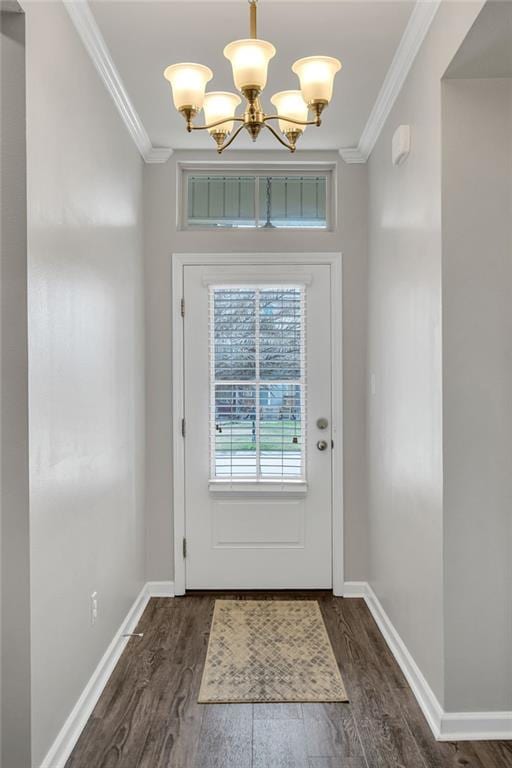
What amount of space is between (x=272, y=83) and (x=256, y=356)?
1.50m

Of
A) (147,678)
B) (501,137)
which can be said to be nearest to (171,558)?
(147,678)

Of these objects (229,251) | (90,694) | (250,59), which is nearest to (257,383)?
(229,251)

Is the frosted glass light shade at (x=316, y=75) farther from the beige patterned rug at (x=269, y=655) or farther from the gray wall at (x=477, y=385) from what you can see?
the beige patterned rug at (x=269, y=655)

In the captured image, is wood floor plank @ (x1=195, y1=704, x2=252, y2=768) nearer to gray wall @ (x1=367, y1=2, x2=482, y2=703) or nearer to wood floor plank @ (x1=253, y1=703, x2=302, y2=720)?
wood floor plank @ (x1=253, y1=703, x2=302, y2=720)

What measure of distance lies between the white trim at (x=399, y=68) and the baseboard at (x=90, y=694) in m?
2.87

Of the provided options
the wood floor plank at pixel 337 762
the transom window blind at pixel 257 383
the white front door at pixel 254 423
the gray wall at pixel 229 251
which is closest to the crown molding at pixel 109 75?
the gray wall at pixel 229 251

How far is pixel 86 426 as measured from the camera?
2348 millimetres

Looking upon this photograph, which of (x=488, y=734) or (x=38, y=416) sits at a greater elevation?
(x=38, y=416)

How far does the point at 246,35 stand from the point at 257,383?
73.5 inches

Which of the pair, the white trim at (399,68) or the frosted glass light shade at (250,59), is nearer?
the frosted glass light shade at (250,59)

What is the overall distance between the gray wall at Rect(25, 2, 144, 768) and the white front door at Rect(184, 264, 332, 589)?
593mm

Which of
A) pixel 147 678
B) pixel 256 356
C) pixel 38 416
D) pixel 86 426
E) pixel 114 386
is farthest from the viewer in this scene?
pixel 256 356

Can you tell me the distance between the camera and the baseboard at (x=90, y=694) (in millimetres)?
1987

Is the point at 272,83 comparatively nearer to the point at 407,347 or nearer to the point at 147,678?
the point at 407,347
